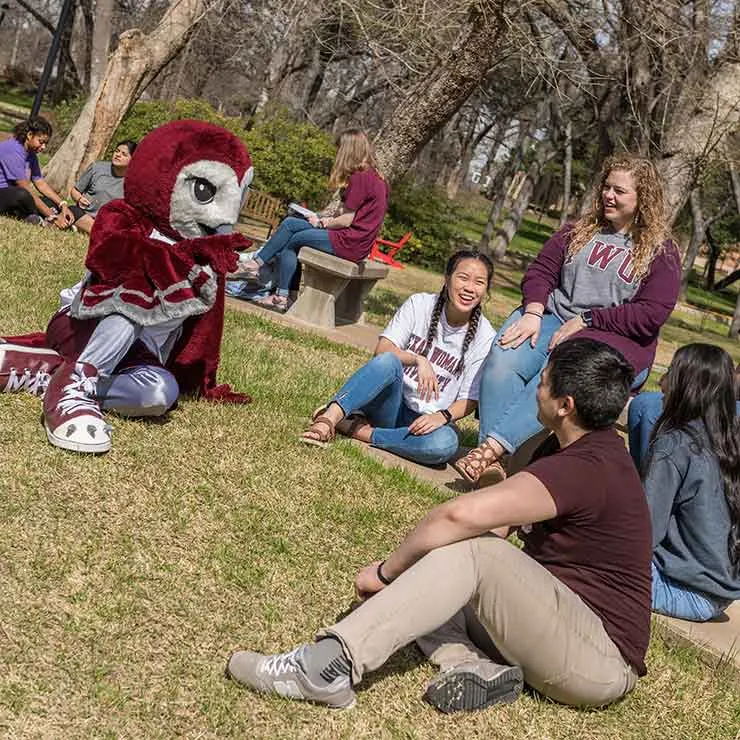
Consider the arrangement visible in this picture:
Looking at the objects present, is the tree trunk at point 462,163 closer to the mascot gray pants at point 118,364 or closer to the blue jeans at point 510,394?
the blue jeans at point 510,394

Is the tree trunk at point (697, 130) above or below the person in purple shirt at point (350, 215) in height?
above

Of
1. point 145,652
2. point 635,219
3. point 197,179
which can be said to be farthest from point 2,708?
point 635,219

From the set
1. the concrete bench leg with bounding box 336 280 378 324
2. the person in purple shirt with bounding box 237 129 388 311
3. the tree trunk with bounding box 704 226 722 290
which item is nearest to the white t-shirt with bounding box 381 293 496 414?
the person in purple shirt with bounding box 237 129 388 311

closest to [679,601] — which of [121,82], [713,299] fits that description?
[121,82]

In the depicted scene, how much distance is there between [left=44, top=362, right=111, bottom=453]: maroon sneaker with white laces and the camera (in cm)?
409

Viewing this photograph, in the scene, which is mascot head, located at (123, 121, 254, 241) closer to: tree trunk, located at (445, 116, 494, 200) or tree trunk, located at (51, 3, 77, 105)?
tree trunk, located at (51, 3, 77, 105)

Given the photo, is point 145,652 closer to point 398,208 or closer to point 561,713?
point 561,713

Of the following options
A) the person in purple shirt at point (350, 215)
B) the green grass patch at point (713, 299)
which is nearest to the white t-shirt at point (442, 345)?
the person in purple shirt at point (350, 215)

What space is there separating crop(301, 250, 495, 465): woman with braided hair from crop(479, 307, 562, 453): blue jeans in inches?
5.3

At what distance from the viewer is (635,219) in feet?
17.1

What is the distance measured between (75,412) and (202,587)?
1.20 m

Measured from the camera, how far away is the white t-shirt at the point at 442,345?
17.0ft

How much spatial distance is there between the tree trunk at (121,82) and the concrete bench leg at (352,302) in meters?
5.79

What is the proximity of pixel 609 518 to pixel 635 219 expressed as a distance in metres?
2.69
